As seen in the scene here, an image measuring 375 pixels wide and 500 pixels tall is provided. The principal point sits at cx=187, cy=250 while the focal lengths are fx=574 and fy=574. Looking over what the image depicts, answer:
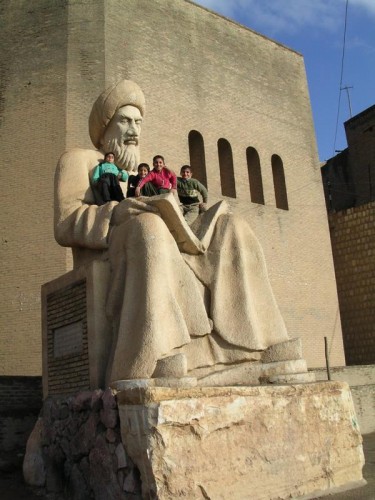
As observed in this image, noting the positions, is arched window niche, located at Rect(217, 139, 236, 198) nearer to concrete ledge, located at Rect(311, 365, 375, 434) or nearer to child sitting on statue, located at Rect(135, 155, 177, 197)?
concrete ledge, located at Rect(311, 365, 375, 434)

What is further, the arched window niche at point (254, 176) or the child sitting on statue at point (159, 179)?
the arched window niche at point (254, 176)

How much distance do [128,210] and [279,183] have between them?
39.1ft

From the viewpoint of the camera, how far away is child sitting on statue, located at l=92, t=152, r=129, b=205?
4.27 meters

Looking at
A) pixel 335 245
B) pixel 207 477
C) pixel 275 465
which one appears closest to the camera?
pixel 207 477

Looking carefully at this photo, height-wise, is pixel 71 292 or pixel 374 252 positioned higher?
pixel 374 252

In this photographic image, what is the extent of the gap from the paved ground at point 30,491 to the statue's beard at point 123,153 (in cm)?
257

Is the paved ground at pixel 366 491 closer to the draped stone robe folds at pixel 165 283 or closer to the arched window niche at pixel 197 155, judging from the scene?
the draped stone robe folds at pixel 165 283

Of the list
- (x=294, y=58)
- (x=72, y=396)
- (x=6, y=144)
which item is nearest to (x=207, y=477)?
(x=72, y=396)

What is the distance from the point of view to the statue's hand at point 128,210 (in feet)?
12.2

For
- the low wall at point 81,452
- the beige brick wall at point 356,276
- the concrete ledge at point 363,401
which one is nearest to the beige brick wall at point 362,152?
the beige brick wall at point 356,276

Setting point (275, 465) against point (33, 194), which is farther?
point (33, 194)

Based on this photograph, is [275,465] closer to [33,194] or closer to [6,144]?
[33,194]

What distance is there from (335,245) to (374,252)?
1372 mm

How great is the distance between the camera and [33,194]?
11094 millimetres
